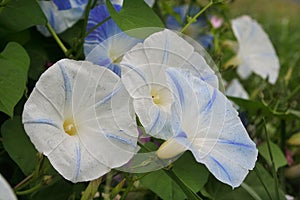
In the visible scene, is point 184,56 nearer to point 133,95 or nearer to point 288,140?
point 133,95

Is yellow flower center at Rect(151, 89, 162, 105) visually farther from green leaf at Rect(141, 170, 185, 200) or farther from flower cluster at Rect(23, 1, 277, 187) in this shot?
green leaf at Rect(141, 170, 185, 200)

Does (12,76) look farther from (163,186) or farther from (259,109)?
(259,109)

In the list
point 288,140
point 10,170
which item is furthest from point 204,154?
point 288,140

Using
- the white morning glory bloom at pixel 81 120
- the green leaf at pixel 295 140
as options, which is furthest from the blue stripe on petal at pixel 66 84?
the green leaf at pixel 295 140

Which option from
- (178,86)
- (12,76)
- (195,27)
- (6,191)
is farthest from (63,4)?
(195,27)

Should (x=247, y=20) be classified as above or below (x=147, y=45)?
below

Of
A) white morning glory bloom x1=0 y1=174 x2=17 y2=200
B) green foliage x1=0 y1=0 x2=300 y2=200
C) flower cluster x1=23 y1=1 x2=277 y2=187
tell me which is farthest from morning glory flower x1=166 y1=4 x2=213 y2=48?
white morning glory bloom x1=0 y1=174 x2=17 y2=200

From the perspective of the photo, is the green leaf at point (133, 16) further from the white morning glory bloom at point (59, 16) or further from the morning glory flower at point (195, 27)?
the morning glory flower at point (195, 27)
